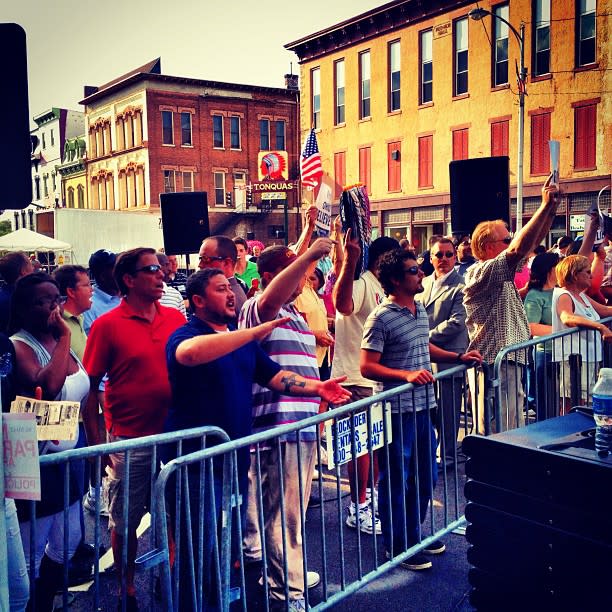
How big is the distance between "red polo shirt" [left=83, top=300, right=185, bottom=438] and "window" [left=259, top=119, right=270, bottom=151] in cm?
4978

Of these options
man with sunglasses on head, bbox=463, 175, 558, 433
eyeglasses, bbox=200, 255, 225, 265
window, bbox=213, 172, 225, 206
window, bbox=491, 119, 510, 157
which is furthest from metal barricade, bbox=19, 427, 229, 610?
window, bbox=213, 172, 225, 206

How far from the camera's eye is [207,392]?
3.64 m

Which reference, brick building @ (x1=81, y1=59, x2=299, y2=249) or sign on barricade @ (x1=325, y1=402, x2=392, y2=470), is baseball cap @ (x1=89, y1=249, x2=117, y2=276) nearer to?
sign on barricade @ (x1=325, y1=402, x2=392, y2=470)

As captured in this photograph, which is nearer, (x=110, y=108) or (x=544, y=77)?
(x=544, y=77)

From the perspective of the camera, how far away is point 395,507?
4.54m

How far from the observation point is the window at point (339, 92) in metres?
36.5

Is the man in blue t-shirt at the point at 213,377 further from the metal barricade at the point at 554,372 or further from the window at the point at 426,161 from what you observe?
the window at the point at 426,161

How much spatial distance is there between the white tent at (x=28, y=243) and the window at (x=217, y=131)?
945 inches

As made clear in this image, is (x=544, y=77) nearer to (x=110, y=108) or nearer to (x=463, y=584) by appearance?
(x=463, y=584)

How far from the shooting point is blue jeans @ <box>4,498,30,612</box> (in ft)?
9.53

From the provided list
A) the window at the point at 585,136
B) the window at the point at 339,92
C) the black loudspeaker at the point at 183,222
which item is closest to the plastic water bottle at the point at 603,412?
the black loudspeaker at the point at 183,222

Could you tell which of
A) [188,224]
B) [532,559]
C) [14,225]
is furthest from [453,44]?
[14,225]

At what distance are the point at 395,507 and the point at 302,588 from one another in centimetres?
84

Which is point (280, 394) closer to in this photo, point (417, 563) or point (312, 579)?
point (312, 579)
